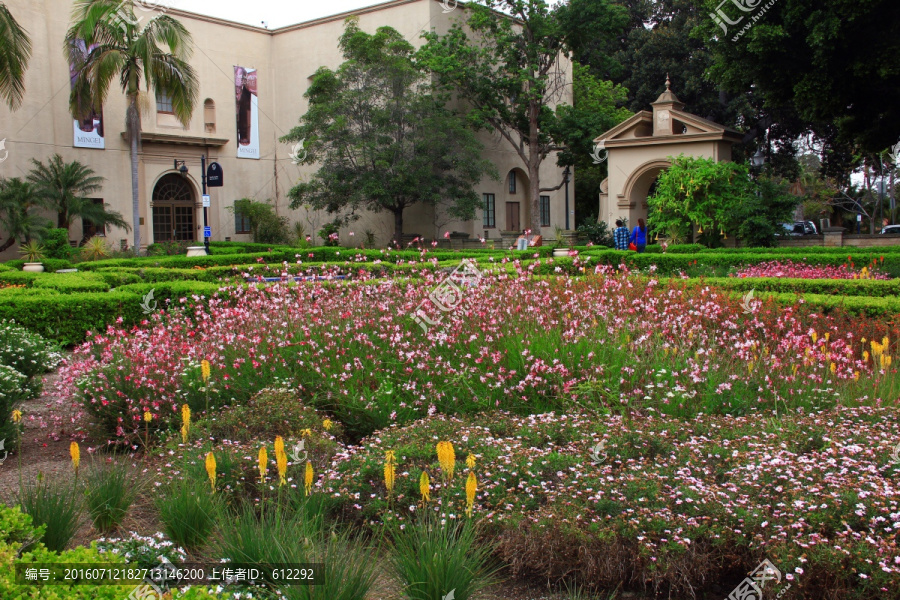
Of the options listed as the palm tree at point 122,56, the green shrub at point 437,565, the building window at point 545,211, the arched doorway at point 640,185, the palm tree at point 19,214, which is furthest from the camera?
the building window at point 545,211

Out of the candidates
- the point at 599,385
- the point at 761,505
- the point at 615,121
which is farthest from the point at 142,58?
the point at 761,505

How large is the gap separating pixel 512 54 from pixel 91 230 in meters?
16.8

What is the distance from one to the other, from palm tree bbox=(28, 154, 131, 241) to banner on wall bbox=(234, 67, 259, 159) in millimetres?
6986

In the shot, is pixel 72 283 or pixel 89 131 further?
pixel 89 131

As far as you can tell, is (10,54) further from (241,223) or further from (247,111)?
(241,223)

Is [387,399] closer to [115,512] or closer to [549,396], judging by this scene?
[549,396]

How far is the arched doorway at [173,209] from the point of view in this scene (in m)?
28.5

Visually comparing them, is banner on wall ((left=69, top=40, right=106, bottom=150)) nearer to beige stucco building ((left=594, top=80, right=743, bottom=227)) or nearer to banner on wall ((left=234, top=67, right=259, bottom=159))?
banner on wall ((left=234, top=67, right=259, bottom=159))

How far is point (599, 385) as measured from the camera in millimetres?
5336

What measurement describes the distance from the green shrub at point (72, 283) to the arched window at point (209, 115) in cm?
1859

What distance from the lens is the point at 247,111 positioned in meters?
31.0

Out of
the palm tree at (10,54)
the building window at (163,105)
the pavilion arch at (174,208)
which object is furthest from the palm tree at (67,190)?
the palm tree at (10,54)
